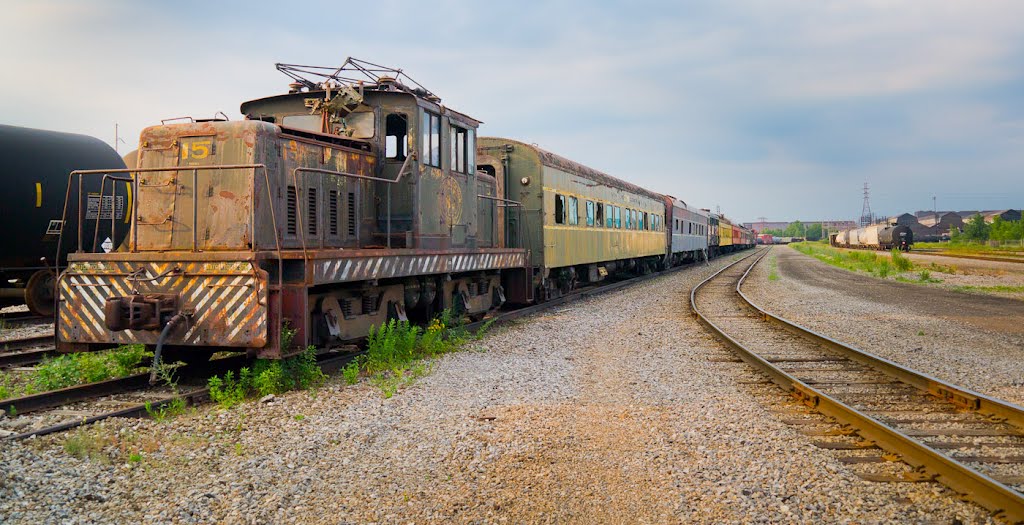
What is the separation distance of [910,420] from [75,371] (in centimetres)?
774

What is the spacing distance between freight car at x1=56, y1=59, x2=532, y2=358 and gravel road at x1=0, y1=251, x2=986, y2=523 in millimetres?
1036

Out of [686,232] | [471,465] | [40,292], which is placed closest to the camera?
[471,465]

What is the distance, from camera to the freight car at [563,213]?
13.8 m

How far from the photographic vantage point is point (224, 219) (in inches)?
264

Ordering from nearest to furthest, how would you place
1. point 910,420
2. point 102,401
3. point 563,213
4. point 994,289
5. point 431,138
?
1. point 910,420
2. point 102,401
3. point 431,138
4. point 563,213
5. point 994,289

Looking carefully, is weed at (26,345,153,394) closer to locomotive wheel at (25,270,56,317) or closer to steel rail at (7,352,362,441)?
steel rail at (7,352,362,441)

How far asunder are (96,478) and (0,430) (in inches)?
54.5

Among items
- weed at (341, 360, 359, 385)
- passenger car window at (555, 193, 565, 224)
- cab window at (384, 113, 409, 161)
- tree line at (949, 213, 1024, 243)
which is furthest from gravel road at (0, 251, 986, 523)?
tree line at (949, 213, 1024, 243)

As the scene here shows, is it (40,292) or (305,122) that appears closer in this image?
(305,122)

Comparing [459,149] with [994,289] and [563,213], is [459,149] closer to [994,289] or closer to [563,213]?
[563,213]

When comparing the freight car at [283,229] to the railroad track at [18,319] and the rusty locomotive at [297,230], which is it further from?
the railroad track at [18,319]

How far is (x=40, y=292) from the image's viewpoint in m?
11.4

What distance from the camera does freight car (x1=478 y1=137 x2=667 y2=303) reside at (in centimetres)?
1381

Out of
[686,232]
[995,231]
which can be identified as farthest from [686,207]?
[995,231]
